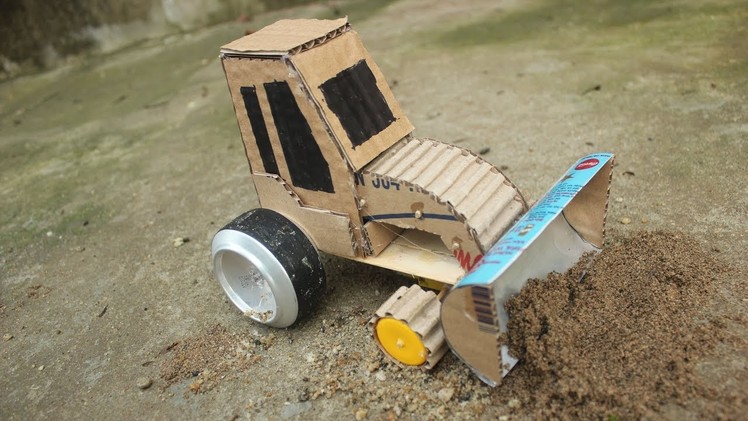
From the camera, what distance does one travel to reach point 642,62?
250 inches

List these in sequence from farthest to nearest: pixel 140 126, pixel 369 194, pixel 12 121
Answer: pixel 12 121
pixel 140 126
pixel 369 194

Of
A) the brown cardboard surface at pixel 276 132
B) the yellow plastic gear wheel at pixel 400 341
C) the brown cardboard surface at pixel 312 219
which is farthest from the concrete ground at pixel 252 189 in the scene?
the brown cardboard surface at pixel 276 132

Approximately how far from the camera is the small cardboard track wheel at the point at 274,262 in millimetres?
3342

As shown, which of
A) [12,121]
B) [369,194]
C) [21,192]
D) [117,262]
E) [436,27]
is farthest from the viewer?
[436,27]

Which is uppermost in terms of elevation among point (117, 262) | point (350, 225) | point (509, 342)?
point (350, 225)

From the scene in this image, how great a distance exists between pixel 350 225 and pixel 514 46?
15.9ft

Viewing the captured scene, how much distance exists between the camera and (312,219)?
3541mm

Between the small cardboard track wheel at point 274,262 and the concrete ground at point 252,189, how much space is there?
0.77 feet

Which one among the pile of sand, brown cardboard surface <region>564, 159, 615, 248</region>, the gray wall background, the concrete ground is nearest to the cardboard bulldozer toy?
brown cardboard surface <region>564, 159, 615, 248</region>

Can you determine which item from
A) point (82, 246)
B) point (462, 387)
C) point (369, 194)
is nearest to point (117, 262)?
point (82, 246)

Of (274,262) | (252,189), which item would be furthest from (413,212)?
(252,189)

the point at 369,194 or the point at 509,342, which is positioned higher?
the point at 369,194

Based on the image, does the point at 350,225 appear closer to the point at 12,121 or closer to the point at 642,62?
the point at 642,62

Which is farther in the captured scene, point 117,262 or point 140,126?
point 140,126
